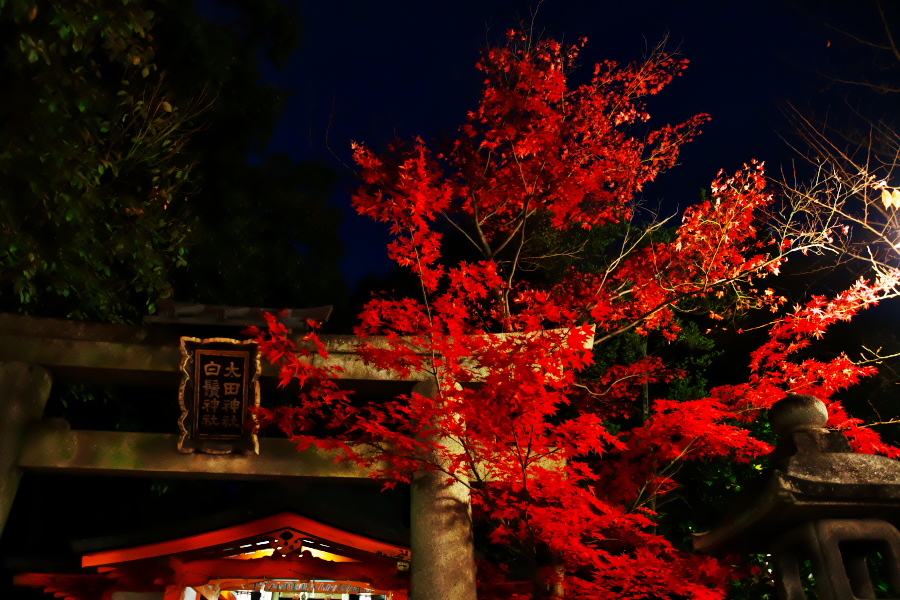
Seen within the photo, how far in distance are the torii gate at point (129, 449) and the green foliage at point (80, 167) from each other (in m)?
0.77

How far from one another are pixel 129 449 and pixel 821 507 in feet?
24.2

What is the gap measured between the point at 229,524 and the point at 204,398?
2.53 m

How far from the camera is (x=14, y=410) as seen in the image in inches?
311

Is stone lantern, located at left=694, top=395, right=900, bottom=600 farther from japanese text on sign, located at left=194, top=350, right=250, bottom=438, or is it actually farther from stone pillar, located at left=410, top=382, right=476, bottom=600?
japanese text on sign, located at left=194, top=350, right=250, bottom=438

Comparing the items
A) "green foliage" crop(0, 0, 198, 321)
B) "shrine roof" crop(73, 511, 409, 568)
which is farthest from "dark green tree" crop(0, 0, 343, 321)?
"shrine roof" crop(73, 511, 409, 568)

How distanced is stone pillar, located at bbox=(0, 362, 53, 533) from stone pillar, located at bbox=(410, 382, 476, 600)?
185 inches

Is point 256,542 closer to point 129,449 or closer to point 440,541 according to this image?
point 129,449

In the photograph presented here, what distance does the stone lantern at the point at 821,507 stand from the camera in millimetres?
4520

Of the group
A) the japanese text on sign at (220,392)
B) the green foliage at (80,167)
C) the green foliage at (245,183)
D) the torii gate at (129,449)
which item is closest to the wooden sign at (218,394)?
the japanese text on sign at (220,392)

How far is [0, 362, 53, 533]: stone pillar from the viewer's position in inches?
305

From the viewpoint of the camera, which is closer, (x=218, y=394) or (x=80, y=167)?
(x=80, y=167)

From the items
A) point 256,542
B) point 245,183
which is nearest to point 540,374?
point 256,542

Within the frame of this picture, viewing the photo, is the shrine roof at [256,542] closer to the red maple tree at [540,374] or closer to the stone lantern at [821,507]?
the red maple tree at [540,374]

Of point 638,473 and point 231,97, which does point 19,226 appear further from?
point 638,473
